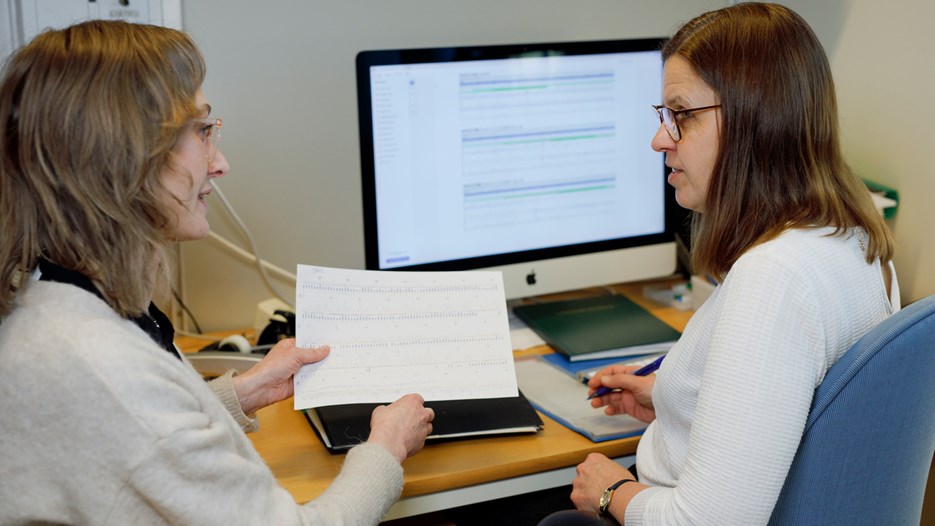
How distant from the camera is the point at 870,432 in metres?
1.02

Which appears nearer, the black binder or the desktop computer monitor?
→ the black binder

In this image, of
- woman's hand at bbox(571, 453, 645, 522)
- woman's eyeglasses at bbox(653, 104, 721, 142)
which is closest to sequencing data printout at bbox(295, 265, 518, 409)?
woman's hand at bbox(571, 453, 645, 522)

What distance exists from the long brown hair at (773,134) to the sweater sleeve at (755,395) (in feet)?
0.34

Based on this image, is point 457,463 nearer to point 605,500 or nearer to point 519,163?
point 605,500

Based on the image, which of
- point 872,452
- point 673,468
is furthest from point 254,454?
point 872,452

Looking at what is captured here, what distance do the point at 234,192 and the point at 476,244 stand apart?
1.56ft

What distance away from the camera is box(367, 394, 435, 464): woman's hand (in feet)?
3.98

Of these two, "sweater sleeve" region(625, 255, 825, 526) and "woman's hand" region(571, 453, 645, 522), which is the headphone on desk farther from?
"sweater sleeve" region(625, 255, 825, 526)

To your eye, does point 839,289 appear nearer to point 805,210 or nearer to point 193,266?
point 805,210

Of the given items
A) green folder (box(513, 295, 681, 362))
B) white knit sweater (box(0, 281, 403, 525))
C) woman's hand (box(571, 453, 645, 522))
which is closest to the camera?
white knit sweater (box(0, 281, 403, 525))

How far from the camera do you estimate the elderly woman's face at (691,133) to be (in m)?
1.16

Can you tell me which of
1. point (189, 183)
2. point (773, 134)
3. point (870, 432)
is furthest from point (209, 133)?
point (870, 432)

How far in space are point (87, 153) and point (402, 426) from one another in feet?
1.73

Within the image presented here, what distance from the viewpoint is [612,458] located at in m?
1.40
